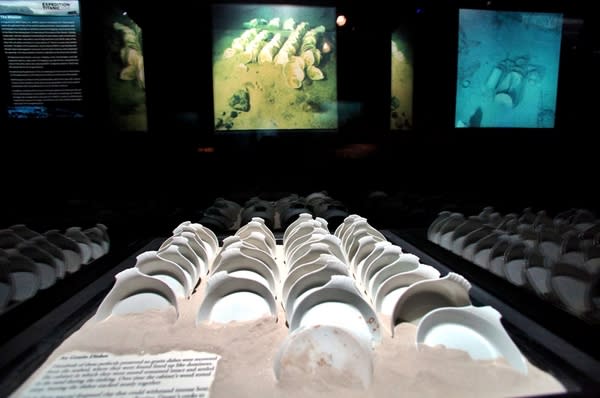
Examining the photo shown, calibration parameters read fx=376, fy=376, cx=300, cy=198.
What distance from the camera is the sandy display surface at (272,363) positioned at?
0.73m

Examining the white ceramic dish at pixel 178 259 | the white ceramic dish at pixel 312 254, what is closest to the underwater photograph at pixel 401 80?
the white ceramic dish at pixel 312 254

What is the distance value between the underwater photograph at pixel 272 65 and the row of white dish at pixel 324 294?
1105mm

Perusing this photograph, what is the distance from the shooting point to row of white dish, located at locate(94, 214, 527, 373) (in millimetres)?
887

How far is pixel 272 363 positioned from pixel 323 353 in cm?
14

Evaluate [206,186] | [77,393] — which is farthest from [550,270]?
[206,186]

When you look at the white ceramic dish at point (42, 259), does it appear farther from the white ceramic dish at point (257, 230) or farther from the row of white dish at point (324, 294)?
the white ceramic dish at point (257, 230)

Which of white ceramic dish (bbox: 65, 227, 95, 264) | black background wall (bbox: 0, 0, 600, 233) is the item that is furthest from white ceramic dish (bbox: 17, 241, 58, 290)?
black background wall (bbox: 0, 0, 600, 233)

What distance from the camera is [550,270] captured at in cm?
131

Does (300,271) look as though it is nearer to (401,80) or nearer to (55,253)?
(55,253)

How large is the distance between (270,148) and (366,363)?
6.01ft

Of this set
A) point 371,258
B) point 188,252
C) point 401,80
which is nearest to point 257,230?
point 188,252

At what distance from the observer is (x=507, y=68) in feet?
7.05

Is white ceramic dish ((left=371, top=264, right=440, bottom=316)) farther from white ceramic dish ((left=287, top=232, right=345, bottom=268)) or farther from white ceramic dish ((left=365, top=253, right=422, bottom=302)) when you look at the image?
white ceramic dish ((left=287, top=232, right=345, bottom=268))

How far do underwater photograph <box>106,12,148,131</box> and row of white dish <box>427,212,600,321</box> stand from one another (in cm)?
185
